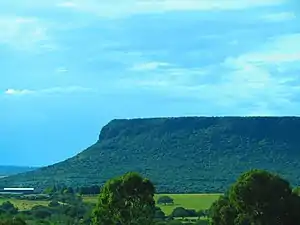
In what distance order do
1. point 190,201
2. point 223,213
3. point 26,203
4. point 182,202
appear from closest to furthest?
point 223,213 < point 26,203 < point 182,202 < point 190,201

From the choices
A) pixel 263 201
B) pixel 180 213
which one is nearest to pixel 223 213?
pixel 263 201

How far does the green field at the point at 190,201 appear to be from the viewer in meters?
77.7

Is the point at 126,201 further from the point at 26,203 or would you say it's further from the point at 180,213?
the point at 26,203

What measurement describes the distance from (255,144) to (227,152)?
4650 millimetres

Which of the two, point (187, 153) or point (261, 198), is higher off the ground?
point (187, 153)

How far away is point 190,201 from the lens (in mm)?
86500

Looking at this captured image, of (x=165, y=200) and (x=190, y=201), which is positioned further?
(x=190, y=201)

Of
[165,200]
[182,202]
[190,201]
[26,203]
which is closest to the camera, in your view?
[165,200]

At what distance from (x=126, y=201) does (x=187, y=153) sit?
270 feet

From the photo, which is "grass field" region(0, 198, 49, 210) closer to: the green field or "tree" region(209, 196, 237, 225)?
the green field

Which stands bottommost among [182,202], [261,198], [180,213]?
[180,213]

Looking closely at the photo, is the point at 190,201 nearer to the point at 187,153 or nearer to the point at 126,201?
the point at 187,153

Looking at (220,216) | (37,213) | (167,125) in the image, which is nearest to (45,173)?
(167,125)

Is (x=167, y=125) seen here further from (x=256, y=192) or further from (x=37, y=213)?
(x=256, y=192)
